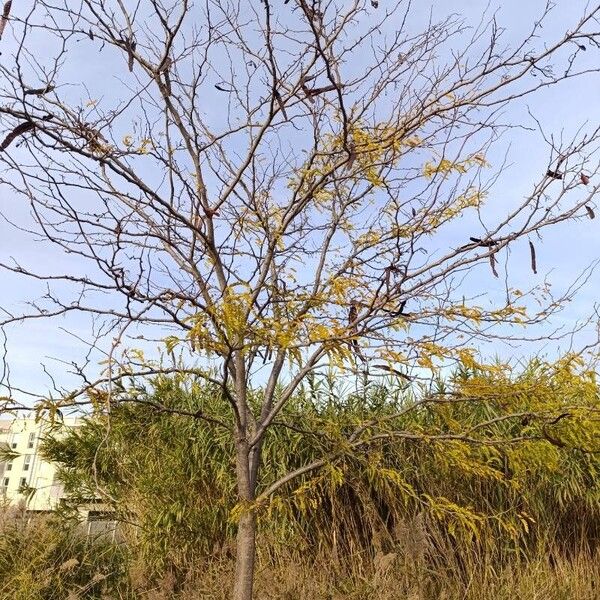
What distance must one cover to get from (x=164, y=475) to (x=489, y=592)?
9.78 ft

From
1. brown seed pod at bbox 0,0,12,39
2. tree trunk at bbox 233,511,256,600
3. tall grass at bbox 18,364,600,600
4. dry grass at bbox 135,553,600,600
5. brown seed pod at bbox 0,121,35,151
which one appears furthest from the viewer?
tall grass at bbox 18,364,600,600

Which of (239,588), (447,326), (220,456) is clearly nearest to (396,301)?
(447,326)

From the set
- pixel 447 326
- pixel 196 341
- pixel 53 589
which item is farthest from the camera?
pixel 53 589

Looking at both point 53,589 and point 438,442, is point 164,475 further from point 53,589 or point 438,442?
point 438,442

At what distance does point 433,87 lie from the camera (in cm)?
361

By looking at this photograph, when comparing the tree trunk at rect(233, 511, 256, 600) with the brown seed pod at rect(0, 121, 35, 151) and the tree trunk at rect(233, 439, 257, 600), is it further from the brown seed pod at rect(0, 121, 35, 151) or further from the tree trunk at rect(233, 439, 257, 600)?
the brown seed pod at rect(0, 121, 35, 151)

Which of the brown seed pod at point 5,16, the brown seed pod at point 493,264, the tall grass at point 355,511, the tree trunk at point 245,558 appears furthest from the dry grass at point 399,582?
the brown seed pod at point 5,16

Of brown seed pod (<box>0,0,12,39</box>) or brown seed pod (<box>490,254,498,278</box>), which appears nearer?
brown seed pod (<box>0,0,12,39</box>)

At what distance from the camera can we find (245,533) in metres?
3.36

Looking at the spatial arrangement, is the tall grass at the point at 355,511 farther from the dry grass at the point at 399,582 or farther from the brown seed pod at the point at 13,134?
the brown seed pod at the point at 13,134

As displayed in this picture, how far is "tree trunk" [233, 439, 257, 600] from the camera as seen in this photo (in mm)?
3305

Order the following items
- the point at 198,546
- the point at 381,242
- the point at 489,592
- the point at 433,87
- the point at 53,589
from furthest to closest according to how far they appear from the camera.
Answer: the point at 198,546
the point at 53,589
the point at 489,592
the point at 381,242
the point at 433,87

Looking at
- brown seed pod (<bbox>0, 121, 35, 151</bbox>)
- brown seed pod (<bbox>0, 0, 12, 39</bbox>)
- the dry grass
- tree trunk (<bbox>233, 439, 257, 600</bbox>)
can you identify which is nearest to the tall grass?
the dry grass

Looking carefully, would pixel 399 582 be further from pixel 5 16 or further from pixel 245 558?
pixel 5 16
